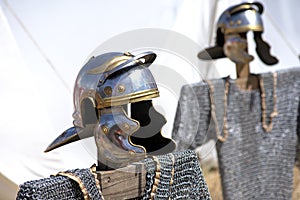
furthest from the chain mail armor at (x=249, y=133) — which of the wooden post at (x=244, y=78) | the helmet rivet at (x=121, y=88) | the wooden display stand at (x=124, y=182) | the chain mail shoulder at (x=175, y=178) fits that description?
the helmet rivet at (x=121, y=88)

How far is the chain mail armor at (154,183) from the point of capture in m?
1.63

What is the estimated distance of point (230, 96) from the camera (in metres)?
3.04

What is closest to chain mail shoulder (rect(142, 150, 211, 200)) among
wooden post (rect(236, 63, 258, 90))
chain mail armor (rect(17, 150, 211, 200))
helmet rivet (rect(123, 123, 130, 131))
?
chain mail armor (rect(17, 150, 211, 200))

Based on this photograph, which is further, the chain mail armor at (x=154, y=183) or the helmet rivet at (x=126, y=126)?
the helmet rivet at (x=126, y=126)

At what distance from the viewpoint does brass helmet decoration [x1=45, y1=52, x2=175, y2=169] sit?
1.72m

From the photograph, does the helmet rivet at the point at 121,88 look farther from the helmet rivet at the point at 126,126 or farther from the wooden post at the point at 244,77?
the wooden post at the point at 244,77

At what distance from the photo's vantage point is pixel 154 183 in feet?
6.01

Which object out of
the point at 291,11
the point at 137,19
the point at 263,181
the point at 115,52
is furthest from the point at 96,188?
the point at 291,11

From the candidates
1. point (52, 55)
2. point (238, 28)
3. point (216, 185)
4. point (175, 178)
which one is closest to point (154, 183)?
point (175, 178)

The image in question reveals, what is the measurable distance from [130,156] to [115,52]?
29 cm

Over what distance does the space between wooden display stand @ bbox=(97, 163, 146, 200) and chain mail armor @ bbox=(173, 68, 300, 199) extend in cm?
101

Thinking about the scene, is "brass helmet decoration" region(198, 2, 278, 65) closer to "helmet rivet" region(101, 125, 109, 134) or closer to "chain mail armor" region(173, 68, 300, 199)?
"chain mail armor" region(173, 68, 300, 199)

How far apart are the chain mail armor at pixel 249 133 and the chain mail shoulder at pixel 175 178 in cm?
84

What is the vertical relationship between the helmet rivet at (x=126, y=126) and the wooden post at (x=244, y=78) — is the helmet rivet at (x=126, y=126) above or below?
above
